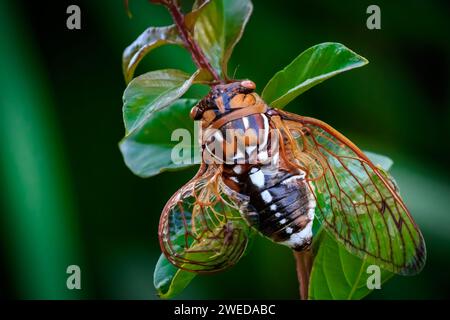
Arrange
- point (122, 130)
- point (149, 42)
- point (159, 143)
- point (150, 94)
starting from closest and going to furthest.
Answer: point (150, 94) < point (149, 42) < point (159, 143) < point (122, 130)

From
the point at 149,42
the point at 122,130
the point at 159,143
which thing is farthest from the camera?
the point at 122,130

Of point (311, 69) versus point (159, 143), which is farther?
point (159, 143)

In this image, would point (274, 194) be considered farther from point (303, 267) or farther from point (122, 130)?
point (122, 130)

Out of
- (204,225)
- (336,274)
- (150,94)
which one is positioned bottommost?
(336,274)

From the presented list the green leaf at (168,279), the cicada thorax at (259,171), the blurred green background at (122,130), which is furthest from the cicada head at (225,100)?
the blurred green background at (122,130)

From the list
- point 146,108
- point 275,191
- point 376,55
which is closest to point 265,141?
point 275,191

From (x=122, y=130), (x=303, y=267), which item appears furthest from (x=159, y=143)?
(x=122, y=130)

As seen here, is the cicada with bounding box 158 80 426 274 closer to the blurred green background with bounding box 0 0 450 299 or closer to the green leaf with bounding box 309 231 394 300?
the green leaf with bounding box 309 231 394 300
